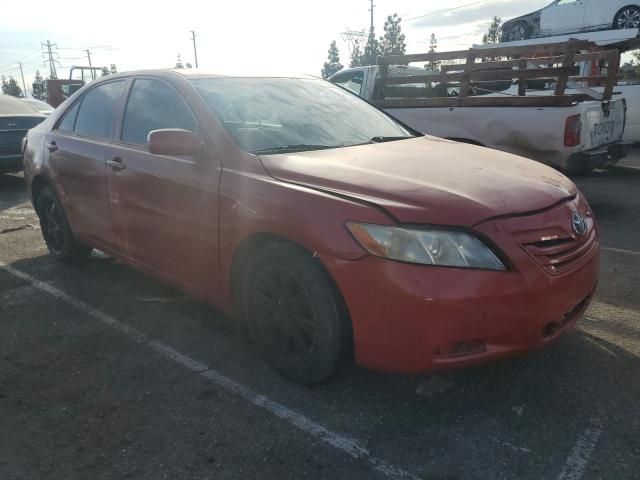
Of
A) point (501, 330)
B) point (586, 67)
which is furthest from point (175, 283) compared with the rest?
point (586, 67)

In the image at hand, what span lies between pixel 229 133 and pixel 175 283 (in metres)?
1.03

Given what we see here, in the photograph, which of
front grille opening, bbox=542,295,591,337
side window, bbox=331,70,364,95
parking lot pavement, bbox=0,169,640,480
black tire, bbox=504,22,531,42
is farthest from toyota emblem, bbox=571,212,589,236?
black tire, bbox=504,22,531,42

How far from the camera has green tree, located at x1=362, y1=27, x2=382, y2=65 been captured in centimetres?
6619

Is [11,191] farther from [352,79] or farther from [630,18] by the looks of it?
[630,18]

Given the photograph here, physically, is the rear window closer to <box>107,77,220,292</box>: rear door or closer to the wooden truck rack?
the wooden truck rack

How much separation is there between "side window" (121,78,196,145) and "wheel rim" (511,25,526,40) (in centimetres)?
1523

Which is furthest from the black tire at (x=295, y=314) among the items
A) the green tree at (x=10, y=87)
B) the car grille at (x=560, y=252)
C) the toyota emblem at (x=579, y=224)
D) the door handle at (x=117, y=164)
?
the green tree at (x=10, y=87)

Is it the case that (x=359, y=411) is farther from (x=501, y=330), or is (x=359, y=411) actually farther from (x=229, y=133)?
(x=229, y=133)

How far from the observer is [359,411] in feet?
8.60

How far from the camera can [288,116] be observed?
3.38 metres

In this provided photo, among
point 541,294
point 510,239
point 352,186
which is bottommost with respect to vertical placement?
point 541,294

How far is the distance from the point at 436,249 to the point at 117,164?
93.9 inches

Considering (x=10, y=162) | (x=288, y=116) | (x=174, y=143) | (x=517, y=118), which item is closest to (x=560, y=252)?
(x=288, y=116)

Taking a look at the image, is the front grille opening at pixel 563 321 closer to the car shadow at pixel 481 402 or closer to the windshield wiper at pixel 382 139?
the car shadow at pixel 481 402
